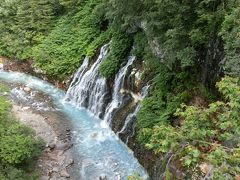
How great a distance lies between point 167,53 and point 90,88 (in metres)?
5.32

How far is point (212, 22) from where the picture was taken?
9.98 metres

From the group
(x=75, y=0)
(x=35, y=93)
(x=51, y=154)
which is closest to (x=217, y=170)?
(x=51, y=154)

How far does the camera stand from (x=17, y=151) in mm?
11359

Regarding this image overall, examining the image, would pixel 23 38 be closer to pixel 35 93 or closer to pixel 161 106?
pixel 35 93

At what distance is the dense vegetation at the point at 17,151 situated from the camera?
10859mm

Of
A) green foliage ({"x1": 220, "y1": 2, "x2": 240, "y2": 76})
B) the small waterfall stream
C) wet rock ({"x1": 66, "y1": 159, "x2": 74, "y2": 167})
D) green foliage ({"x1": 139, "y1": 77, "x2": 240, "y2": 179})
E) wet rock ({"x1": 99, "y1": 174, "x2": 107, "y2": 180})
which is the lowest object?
wet rock ({"x1": 66, "y1": 159, "x2": 74, "y2": 167})

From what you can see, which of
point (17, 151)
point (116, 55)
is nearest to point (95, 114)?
point (116, 55)

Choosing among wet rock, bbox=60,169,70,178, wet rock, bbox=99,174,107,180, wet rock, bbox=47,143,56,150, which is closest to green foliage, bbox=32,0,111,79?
wet rock, bbox=47,143,56,150

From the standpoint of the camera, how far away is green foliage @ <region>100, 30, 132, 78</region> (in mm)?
15336

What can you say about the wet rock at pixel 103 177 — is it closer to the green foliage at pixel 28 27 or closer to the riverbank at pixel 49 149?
the riverbank at pixel 49 149

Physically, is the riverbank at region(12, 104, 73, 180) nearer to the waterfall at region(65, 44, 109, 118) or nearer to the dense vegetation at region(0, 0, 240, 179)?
the waterfall at region(65, 44, 109, 118)

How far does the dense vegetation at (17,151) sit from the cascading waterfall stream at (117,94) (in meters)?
3.06

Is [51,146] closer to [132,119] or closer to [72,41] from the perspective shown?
[132,119]

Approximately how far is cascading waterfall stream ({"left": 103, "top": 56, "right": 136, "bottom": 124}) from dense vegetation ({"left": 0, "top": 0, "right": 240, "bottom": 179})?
47 cm
